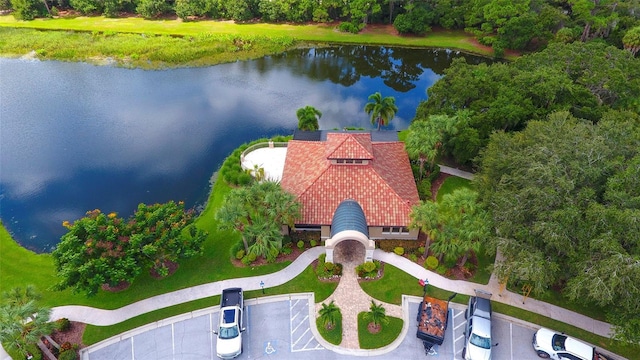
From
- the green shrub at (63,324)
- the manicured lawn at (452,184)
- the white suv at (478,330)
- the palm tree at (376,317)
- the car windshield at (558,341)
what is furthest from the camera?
the manicured lawn at (452,184)

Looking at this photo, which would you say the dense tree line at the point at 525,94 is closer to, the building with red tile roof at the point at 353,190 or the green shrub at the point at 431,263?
the building with red tile roof at the point at 353,190

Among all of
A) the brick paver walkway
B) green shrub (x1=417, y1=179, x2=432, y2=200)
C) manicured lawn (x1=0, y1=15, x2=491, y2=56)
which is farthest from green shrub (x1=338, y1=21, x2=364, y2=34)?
the brick paver walkway

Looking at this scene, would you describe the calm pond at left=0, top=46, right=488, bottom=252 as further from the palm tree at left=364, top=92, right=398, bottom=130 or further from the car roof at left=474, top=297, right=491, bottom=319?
the car roof at left=474, top=297, right=491, bottom=319

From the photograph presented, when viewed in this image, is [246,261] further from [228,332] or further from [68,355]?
[68,355]

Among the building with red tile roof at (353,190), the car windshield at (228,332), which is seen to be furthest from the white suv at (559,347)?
the car windshield at (228,332)

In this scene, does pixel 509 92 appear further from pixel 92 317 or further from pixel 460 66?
pixel 92 317

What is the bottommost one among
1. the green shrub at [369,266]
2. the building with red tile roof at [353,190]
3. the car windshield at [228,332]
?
the car windshield at [228,332]
